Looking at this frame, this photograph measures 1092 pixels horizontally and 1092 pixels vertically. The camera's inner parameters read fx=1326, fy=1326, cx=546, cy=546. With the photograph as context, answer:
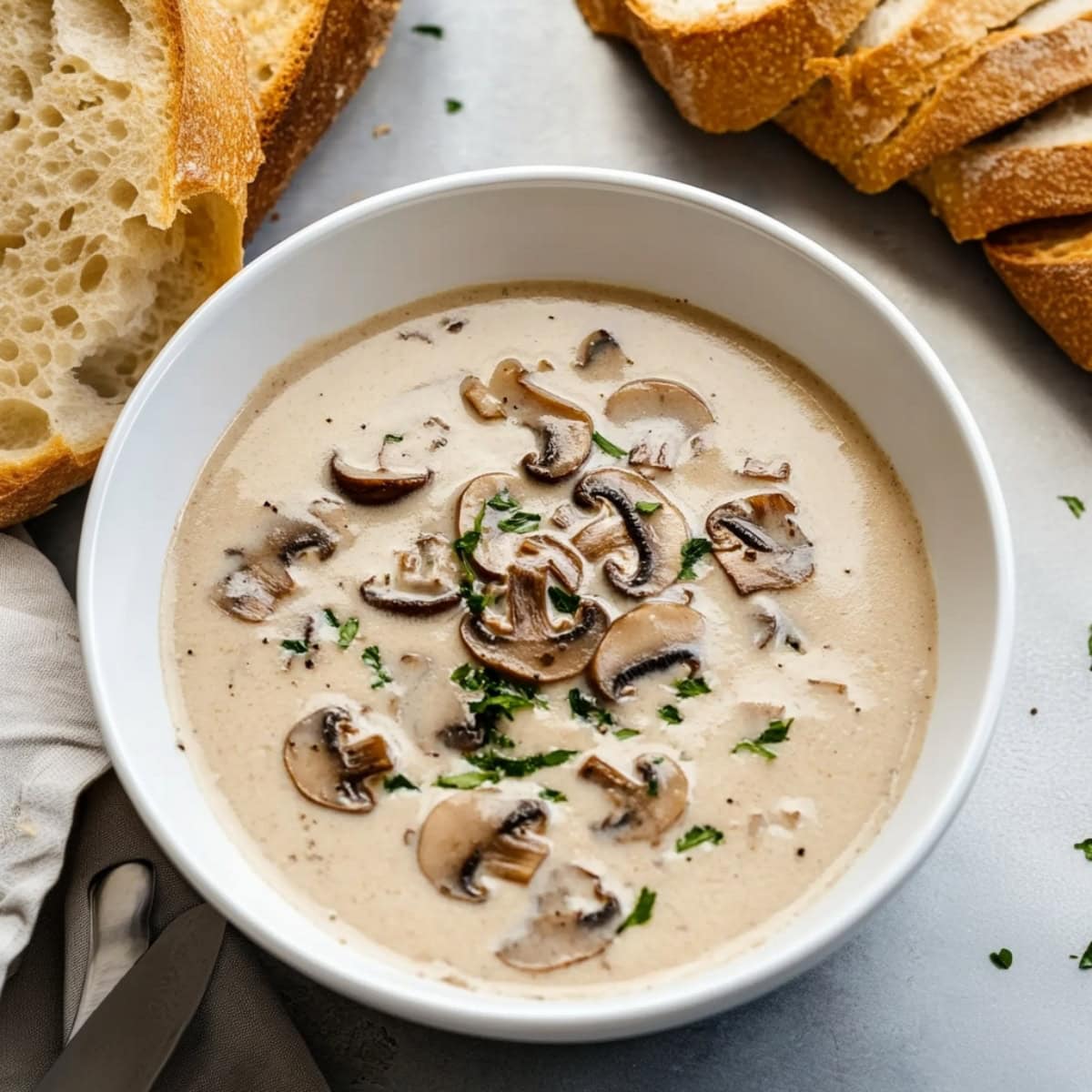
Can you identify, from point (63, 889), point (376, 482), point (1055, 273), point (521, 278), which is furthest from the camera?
point (1055, 273)

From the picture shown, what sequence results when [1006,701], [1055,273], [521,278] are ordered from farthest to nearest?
[1055,273]
[1006,701]
[521,278]

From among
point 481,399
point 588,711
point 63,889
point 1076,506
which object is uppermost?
point 1076,506

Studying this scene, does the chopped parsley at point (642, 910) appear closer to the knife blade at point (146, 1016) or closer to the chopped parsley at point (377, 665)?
the chopped parsley at point (377, 665)

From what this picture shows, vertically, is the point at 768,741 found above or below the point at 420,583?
above

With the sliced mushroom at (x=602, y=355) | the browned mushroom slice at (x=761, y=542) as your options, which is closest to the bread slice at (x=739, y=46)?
the sliced mushroom at (x=602, y=355)

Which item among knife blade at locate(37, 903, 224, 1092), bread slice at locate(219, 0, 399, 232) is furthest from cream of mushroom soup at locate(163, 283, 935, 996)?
bread slice at locate(219, 0, 399, 232)

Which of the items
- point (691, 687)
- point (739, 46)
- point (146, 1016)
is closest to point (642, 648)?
point (691, 687)

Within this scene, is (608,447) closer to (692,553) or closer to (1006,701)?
(692,553)

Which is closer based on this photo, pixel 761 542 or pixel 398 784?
pixel 398 784
